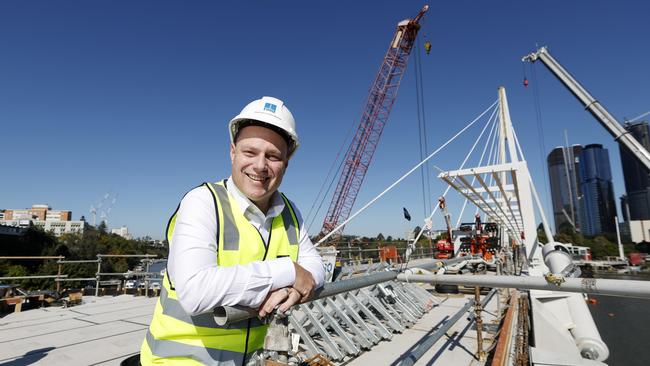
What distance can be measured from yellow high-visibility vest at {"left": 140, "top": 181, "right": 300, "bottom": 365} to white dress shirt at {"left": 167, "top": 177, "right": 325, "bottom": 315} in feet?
0.29

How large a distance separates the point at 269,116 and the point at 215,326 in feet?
3.19

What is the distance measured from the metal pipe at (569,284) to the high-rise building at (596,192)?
177 metres

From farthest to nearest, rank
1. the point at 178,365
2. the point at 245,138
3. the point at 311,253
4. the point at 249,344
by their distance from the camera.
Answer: the point at 311,253
the point at 245,138
the point at 249,344
the point at 178,365

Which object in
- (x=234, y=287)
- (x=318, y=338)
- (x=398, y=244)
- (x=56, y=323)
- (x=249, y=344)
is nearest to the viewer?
(x=234, y=287)

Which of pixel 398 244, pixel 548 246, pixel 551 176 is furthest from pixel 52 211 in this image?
pixel 551 176

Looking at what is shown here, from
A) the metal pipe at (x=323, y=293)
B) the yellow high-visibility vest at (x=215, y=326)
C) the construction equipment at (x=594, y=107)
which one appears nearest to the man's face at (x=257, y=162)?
the yellow high-visibility vest at (x=215, y=326)

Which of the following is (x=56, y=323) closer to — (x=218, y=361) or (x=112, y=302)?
(x=112, y=302)

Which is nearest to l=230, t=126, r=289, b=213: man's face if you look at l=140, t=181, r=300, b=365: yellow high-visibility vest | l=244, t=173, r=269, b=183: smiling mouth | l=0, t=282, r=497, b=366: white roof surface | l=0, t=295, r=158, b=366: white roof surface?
l=244, t=173, r=269, b=183: smiling mouth

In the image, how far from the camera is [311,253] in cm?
176

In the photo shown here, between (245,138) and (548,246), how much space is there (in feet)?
34.2

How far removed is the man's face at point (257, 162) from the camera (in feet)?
5.07

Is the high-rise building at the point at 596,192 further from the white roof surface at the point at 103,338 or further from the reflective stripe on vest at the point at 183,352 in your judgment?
the reflective stripe on vest at the point at 183,352

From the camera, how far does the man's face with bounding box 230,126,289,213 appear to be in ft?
5.07

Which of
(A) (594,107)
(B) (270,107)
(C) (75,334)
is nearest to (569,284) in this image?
A: (B) (270,107)
